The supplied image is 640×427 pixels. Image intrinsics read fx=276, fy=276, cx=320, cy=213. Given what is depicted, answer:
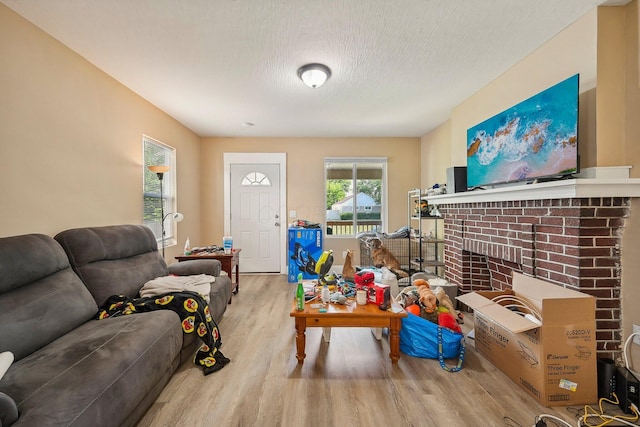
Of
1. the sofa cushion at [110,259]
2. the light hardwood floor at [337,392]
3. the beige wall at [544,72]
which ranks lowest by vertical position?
the light hardwood floor at [337,392]

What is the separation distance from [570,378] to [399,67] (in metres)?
2.56

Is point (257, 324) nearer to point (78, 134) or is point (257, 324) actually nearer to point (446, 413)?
point (446, 413)

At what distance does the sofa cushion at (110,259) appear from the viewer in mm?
1991

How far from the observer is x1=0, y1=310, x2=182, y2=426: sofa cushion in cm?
106

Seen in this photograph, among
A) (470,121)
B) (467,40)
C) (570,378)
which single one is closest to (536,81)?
(467,40)

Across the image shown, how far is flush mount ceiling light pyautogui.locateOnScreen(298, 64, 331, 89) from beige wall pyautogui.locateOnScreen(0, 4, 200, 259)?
1.82 metres

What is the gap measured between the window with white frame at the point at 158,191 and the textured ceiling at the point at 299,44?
24.0 inches

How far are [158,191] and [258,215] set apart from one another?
5.48 ft

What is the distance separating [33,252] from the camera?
1.63 m

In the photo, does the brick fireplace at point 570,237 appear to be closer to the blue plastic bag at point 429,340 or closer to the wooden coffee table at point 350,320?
the blue plastic bag at point 429,340

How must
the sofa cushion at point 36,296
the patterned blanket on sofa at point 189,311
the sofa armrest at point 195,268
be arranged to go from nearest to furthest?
the sofa cushion at point 36,296 → the patterned blanket on sofa at point 189,311 → the sofa armrest at point 195,268

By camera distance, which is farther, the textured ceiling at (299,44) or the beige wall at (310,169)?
the beige wall at (310,169)

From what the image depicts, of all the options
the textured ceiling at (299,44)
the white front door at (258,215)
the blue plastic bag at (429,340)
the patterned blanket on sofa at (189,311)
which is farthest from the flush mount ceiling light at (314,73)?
the white front door at (258,215)

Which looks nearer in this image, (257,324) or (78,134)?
(78,134)
